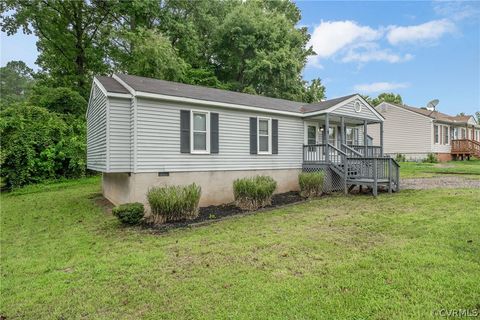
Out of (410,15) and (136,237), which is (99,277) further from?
(410,15)

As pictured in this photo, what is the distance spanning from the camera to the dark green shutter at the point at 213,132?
942 centimetres

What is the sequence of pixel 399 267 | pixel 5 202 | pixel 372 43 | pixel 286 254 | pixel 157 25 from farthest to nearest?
pixel 157 25 < pixel 372 43 < pixel 5 202 < pixel 286 254 < pixel 399 267

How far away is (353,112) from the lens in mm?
12672

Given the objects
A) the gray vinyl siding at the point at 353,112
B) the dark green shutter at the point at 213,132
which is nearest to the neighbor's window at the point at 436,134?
the gray vinyl siding at the point at 353,112

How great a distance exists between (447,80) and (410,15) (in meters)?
8.46

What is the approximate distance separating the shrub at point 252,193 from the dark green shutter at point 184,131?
201 centimetres

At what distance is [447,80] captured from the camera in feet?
71.7

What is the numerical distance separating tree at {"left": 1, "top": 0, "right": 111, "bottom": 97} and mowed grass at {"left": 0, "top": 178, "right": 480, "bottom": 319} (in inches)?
764

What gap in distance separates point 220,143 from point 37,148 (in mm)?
10871

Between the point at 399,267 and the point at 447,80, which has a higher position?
the point at 447,80

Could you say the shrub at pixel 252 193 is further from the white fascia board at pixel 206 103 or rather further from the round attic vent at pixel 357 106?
the round attic vent at pixel 357 106

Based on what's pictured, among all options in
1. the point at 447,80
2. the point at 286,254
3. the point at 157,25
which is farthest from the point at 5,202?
the point at 447,80

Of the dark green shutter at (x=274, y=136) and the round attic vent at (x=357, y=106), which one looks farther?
Answer: the round attic vent at (x=357, y=106)

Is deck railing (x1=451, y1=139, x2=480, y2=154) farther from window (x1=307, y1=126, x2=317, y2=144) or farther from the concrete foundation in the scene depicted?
the concrete foundation
